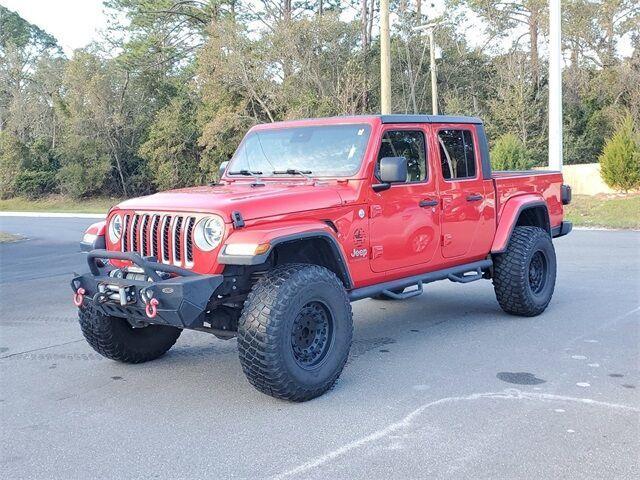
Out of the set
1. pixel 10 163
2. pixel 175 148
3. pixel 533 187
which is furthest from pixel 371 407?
pixel 10 163

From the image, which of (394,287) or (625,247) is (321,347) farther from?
(625,247)

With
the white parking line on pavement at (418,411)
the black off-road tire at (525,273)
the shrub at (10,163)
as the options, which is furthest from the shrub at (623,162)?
the shrub at (10,163)

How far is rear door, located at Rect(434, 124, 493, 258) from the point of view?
21.6ft

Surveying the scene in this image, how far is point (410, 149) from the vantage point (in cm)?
642

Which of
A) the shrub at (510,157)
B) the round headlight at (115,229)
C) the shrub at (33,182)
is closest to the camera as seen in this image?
the round headlight at (115,229)

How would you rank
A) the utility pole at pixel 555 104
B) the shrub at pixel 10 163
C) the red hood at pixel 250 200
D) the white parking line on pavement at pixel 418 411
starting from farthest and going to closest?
the shrub at pixel 10 163 < the utility pole at pixel 555 104 < the red hood at pixel 250 200 < the white parking line on pavement at pixel 418 411

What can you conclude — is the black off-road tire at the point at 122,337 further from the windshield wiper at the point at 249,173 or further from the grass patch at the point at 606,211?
the grass patch at the point at 606,211

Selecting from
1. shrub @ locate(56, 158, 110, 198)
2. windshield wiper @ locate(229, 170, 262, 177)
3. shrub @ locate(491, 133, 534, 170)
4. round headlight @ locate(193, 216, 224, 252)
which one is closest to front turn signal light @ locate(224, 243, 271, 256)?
round headlight @ locate(193, 216, 224, 252)

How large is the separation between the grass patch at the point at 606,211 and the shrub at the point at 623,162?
616 millimetres

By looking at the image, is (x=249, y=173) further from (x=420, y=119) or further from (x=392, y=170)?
(x=420, y=119)

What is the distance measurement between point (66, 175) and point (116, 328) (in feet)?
119

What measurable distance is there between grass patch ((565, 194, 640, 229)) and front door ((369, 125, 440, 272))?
12407mm

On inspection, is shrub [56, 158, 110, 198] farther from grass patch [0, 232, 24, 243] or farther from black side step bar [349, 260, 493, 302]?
black side step bar [349, 260, 493, 302]

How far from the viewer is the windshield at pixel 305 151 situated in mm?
5984
